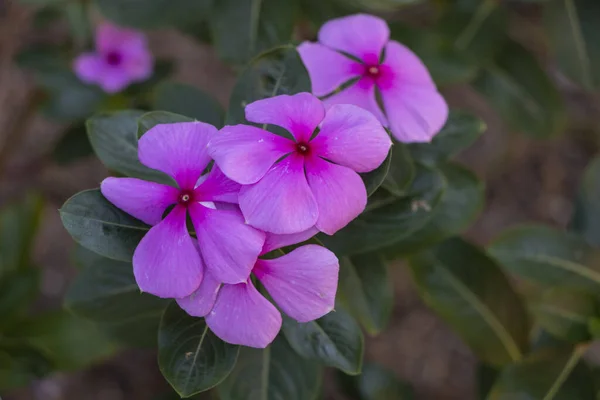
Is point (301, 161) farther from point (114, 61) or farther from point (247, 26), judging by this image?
point (114, 61)

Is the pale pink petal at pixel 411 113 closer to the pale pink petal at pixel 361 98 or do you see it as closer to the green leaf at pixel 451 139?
the pale pink petal at pixel 361 98

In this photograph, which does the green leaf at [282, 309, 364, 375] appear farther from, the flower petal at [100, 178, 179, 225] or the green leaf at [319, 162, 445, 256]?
the flower petal at [100, 178, 179, 225]

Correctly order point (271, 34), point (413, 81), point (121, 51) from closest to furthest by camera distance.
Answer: point (413, 81) → point (271, 34) → point (121, 51)

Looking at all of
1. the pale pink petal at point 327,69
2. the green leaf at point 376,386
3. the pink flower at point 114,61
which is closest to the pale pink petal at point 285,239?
the pale pink petal at point 327,69

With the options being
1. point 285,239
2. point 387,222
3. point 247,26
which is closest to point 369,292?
point 387,222

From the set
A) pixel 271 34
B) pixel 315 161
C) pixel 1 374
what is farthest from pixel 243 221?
pixel 1 374

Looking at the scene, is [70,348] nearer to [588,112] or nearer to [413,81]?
[413,81]

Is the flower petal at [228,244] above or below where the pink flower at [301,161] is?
below
